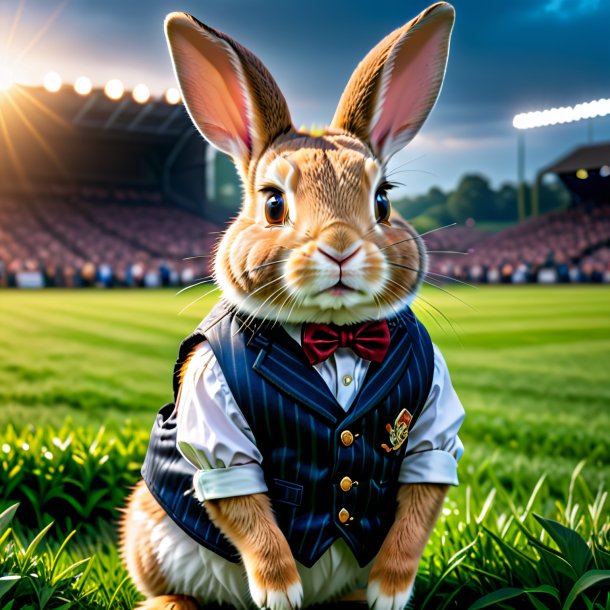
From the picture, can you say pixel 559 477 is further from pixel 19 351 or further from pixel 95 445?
pixel 19 351

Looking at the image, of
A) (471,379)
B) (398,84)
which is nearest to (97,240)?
(471,379)

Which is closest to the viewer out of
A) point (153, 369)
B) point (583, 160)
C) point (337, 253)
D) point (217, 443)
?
point (337, 253)

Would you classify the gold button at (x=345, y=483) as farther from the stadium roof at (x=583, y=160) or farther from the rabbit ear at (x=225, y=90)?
the stadium roof at (x=583, y=160)

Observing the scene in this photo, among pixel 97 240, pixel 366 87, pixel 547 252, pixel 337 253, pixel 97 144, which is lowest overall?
pixel 547 252

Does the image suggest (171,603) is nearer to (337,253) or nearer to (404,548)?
(404,548)

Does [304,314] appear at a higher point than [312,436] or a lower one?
higher

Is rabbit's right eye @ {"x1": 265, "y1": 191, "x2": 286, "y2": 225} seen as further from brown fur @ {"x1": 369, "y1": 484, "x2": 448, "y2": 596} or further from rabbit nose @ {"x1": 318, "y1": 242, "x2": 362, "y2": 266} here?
brown fur @ {"x1": 369, "y1": 484, "x2": 448, "y2": 596}
